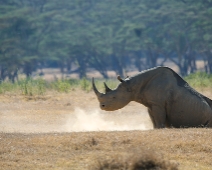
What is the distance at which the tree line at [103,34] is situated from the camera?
5434 centimetres

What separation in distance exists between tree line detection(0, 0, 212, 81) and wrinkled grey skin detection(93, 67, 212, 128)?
3601cm

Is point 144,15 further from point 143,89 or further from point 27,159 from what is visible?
point 27,159

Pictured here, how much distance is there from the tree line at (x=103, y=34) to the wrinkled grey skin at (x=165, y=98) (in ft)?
118

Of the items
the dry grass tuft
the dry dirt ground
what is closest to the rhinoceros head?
the dry dirt ground

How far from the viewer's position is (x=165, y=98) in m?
14.5

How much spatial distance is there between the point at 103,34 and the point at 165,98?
48.2m

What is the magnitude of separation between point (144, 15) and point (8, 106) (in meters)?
41.7

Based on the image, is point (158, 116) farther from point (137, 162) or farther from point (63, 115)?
point (63, 115)

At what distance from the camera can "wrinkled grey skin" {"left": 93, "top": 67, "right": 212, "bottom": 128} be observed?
14.6 meters

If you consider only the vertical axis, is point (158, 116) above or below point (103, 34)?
above

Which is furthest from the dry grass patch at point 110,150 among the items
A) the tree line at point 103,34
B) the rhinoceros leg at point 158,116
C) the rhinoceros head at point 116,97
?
the tree line at point 103,34

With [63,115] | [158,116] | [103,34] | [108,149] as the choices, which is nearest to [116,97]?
[158,116]

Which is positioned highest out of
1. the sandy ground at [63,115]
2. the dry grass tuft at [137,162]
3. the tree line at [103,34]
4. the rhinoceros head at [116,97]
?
the dry grass tuft at [137,162]

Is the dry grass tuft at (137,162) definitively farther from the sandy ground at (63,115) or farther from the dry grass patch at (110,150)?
the sandy ground at (63,115)
